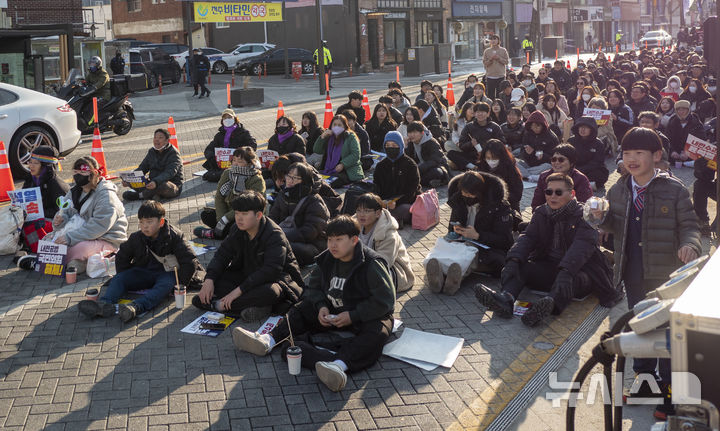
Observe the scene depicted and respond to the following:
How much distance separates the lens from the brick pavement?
528cm

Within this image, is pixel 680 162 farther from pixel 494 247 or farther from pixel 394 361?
pixel 394 361

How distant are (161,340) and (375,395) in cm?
217

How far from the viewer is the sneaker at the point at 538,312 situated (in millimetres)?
6793

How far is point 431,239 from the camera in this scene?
9859 millimetres

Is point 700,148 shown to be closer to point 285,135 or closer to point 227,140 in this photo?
point 285,135

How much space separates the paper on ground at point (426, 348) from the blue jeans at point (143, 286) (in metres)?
2.40

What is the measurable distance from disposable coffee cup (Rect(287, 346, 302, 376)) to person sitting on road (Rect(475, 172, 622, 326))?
1.97 metres

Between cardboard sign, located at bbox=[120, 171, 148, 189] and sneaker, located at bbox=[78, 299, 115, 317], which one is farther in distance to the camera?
cardboard sign, located at bbox=[120, 171, 148, 189]

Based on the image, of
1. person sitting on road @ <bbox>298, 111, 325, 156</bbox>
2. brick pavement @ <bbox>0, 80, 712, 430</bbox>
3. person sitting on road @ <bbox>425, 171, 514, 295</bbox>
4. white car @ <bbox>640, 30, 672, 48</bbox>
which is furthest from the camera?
white car @ <bbox>640, 30, 672, 48</bbox>

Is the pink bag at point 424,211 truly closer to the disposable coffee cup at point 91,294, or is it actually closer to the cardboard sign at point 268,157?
the cardboard sign at point 268,157

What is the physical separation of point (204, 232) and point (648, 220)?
5.97 metres

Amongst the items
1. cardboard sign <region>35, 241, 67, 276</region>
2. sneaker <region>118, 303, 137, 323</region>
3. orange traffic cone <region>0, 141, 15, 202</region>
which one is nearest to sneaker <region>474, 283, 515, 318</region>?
sneaker <region>118, 303, 137, 323</region>

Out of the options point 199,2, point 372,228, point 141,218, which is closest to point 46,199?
point 141,218

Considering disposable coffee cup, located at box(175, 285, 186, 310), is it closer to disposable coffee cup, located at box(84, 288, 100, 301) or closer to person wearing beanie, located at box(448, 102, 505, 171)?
disposable coffee cup, located at box(84, 288, 100, 301)
